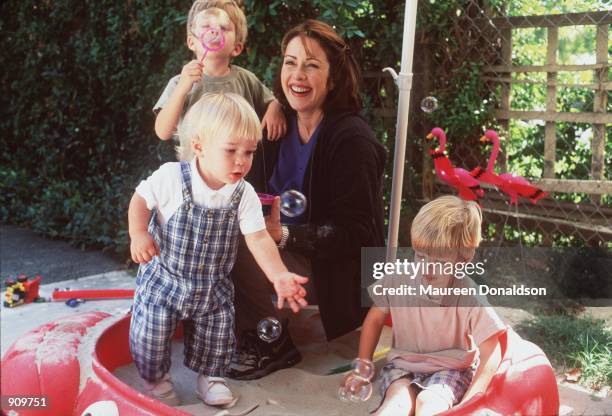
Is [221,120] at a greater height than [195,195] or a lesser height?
greater

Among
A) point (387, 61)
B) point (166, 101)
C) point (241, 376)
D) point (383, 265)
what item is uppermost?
point (387, 61)

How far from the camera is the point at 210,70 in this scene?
6.78 feet

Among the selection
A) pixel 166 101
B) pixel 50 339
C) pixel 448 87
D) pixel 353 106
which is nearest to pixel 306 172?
pixel 353 106

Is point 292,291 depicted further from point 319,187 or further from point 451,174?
point 451,174

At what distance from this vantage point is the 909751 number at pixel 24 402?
1.97 m

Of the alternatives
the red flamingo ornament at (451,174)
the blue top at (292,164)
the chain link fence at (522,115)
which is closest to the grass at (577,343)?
the chain link fence at (522,115)

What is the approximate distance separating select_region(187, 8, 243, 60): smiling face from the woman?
0.55ft

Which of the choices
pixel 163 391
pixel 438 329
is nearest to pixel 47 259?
pixel 163 391

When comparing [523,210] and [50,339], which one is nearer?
[50,339]

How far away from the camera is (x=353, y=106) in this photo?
2201mm

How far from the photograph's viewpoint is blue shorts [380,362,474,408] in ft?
5.62

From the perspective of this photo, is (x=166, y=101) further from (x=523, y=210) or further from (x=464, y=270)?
(x=523, y=210)

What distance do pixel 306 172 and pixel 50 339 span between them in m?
0.82

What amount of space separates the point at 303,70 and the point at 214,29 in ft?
0.83
